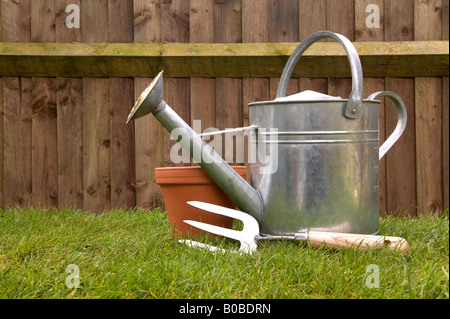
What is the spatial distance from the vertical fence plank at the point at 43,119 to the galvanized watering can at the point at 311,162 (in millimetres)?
1018

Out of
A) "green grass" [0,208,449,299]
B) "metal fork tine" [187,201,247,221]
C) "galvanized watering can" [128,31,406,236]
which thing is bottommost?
"green grass" [0,208,449,299]

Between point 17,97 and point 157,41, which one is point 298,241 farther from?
point 17,97

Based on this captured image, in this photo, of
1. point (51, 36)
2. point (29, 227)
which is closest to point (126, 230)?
point (29, 227)

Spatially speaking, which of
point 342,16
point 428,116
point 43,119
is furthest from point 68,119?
point 428,116

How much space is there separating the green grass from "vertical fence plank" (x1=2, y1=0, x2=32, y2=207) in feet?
2.28

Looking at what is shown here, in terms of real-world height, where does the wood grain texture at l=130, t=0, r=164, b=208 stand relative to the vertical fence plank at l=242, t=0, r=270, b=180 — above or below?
below

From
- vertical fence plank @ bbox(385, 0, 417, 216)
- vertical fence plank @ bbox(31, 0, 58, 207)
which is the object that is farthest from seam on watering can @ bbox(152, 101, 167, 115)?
vertical fence plank @ bbox(385, 0, 417, 216)

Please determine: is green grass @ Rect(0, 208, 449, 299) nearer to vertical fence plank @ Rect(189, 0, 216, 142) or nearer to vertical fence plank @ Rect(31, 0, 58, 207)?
vertical fence plank @ Rect(31, 0, 58, 207)

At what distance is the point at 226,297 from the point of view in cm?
106

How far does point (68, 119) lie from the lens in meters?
2.31

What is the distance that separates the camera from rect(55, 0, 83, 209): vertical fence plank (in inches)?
90.8

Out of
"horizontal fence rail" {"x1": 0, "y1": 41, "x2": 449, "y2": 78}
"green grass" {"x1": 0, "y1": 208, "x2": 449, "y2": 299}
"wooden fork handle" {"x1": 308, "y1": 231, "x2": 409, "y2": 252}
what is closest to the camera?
"green grass" {"x1": 0, "y1": 208, "x2": 449, "y2": 299}

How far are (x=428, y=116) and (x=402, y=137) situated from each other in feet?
0.54
